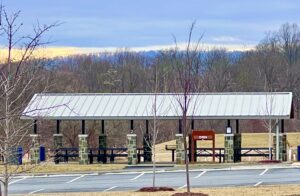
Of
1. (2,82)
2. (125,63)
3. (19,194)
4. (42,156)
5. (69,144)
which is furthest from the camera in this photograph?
(125,63)

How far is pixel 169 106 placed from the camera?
1660 inches

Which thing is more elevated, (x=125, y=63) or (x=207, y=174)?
(x=125, y=63)

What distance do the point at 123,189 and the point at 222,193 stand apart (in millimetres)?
4867

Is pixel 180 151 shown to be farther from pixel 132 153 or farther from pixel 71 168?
pixel 71 168

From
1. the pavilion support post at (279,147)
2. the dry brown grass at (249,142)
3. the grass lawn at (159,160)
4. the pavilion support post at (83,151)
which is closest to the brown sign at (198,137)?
the grass lawn at (159,160)

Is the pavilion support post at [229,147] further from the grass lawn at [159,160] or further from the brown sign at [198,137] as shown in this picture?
the grass lawn at [159,160]

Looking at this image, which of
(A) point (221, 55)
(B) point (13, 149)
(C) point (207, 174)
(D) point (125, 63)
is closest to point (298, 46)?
(A) point (221, 55)

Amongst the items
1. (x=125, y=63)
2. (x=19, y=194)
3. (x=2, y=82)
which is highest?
(x=125, y=63)

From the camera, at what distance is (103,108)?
43000 millimetres

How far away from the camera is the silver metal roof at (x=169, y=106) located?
1613 inches

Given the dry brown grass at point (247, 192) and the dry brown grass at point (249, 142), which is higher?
the dry brown grass at point (249, 142)

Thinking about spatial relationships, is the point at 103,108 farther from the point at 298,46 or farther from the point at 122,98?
the point at 298,46

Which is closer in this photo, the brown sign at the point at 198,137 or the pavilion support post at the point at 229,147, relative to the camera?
the brown sign at the point at 198,137

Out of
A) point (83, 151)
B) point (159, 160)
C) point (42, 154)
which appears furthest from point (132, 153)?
point (159, 160)
